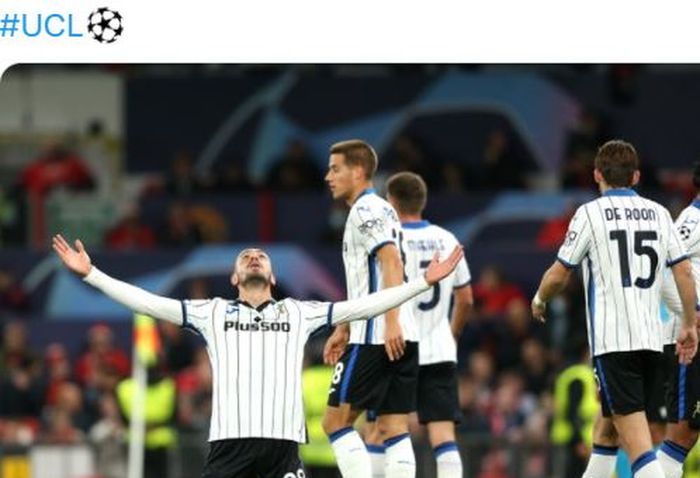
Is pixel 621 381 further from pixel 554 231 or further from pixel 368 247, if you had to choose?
pixel 554 231

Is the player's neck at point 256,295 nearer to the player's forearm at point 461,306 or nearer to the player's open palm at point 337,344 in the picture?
the player's open palm at point 337,344

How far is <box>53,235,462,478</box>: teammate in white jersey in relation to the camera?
13289 millimetres

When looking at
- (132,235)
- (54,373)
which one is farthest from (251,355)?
(132,235)

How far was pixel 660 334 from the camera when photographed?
1436 cm

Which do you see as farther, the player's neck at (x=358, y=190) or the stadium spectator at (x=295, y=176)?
the stadium spectator at (x=295, y=176)

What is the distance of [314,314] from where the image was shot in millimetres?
13461

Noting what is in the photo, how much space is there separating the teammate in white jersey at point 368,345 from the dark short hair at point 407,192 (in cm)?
73

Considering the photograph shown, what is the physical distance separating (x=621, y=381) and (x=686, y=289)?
0.67 m

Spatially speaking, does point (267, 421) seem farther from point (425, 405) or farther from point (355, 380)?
point (425, 405)

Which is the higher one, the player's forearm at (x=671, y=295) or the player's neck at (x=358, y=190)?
the player's neck at (x=358, y=190)

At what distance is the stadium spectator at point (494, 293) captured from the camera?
2584 cm

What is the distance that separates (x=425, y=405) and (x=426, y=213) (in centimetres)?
1043

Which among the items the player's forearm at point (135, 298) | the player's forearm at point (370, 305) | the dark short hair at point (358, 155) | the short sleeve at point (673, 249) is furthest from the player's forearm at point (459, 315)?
the player's forearm at point (135, 298)

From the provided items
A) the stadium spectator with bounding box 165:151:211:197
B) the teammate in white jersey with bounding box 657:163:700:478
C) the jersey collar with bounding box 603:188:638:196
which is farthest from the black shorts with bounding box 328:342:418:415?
the stadium spectator with bounding box 165:151:211:197
